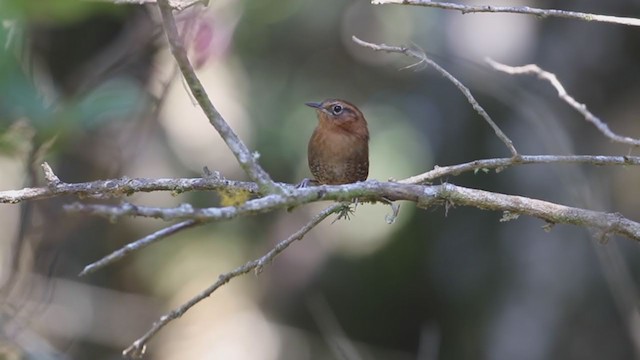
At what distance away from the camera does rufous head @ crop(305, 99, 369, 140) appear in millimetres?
4594

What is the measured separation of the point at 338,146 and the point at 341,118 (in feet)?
0.73

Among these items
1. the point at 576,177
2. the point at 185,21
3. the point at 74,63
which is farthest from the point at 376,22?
the point at 185,21

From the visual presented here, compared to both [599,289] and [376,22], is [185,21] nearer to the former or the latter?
[599,289]

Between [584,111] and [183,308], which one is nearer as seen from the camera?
[183,308]

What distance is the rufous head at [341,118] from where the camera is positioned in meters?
4.59

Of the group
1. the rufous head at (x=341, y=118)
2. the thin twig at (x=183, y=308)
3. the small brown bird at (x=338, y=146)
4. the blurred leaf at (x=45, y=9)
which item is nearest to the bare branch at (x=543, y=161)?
the thin twig at (x=183, y=308)

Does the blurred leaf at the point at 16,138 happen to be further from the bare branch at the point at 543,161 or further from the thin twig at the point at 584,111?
the thin twig at the point at 584,111

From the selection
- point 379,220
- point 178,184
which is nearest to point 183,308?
point 178,184

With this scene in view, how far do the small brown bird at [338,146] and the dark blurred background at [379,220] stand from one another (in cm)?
83

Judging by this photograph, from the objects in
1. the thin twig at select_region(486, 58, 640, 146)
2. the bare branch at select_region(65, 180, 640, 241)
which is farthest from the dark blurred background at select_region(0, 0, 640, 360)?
the bare branch at select_region(65, 180, 640, 241)

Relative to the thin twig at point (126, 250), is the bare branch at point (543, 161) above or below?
above

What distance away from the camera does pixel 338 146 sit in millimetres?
4434

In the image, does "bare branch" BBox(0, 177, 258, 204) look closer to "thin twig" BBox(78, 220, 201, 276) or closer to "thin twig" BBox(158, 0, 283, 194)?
"thin twig" BBox(78, 220, 201, 276)

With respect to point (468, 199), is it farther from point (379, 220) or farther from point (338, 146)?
point (379, 220)
